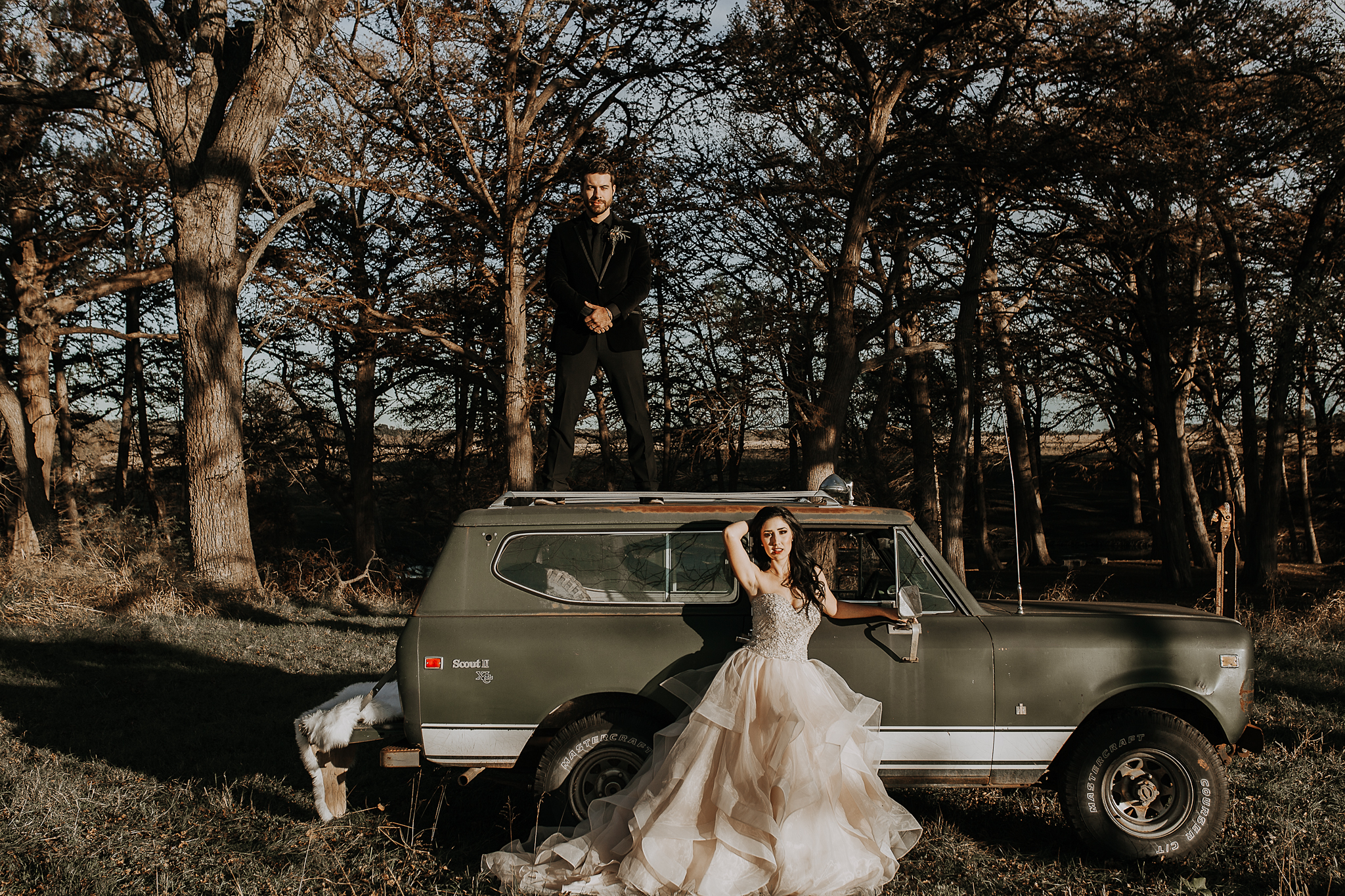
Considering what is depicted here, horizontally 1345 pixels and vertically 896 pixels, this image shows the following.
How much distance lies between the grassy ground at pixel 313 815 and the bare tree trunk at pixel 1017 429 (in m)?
8.99

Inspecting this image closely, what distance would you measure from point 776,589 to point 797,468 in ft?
74.8

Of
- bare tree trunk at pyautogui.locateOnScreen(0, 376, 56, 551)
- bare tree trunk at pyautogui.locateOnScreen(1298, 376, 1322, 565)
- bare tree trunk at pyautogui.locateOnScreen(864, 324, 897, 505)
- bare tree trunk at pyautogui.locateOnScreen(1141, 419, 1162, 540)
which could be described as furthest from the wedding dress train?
bare tree trunk at pyautogui.locateOnScreen(1298, 376, 1322, 565)

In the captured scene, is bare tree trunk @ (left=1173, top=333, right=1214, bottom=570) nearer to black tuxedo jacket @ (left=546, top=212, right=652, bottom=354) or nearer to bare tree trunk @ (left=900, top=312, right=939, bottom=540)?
bare tree trunk @ (left=900, top=312, right=939, bottom=540)

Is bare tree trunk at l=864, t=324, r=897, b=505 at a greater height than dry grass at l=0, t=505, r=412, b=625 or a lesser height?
greater

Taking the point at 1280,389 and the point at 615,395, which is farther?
the point at 1280,389

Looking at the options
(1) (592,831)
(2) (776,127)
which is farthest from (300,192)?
(1) (592,831)

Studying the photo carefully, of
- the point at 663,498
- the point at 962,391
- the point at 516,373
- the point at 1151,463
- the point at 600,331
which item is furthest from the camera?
the point at 1151,463

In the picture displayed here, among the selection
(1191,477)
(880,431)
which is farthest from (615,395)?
(1191,477)

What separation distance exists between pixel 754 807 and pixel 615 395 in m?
3.20

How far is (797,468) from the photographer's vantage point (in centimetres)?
2716

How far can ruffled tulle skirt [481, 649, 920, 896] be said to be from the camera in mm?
4035

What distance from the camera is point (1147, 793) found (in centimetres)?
473

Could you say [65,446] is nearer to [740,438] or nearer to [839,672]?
[740,438]

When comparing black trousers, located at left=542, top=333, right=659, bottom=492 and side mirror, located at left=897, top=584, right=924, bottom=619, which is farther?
black trousers, located at left=542, top=333, right=659, bottom=492
